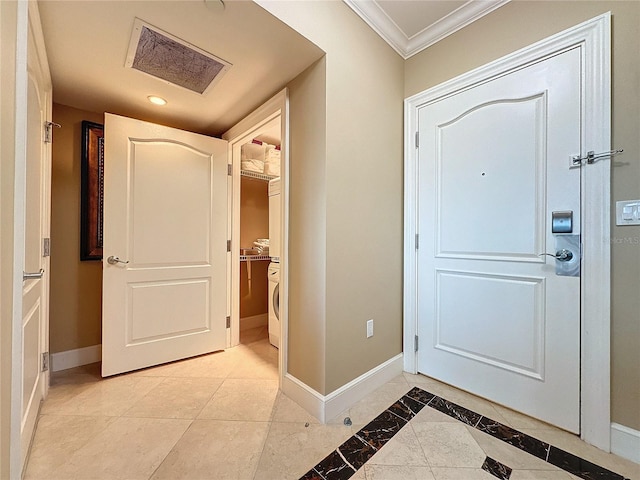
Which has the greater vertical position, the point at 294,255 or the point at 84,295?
the point at 294,255

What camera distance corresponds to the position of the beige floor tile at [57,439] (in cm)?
116

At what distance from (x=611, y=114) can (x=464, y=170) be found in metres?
0.67

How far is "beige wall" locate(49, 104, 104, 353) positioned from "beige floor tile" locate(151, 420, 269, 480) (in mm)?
→ 1499

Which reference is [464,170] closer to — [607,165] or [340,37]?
[607,165]

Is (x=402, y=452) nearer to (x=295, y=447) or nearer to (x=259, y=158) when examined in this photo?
(x=295, y=447)

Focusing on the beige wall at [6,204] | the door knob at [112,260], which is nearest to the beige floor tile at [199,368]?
the door knob at [112,260]

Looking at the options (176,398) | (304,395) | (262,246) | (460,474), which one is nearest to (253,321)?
(262,246)

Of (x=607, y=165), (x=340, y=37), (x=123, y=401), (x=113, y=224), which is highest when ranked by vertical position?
(x=340, y=37)

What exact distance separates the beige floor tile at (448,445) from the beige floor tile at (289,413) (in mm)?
575

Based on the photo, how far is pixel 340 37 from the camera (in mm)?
1554

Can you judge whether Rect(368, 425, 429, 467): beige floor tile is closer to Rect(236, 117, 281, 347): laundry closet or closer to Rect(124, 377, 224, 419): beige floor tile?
Rect(124, 377, 224, 419): beige floor tile

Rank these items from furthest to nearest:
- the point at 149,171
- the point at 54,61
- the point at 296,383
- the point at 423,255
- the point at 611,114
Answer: the point at 149,171 < the point at 423,255 < the point at 296,383 < the point at 54,61 < the point at 611,114

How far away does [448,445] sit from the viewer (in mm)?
1277

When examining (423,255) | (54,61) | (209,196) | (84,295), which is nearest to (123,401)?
(84,295)
